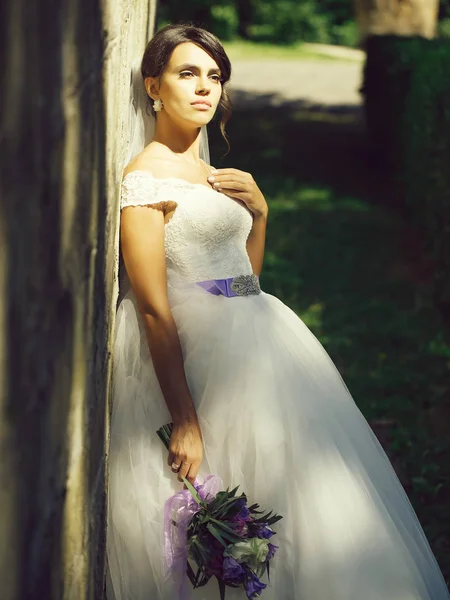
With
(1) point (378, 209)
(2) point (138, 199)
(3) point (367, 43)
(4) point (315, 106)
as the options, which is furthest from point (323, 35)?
(2) point (138, 199)

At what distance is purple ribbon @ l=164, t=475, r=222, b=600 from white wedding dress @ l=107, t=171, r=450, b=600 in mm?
26

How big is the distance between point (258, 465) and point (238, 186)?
2.97ft

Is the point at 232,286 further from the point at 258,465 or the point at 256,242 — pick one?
the point at 258,465

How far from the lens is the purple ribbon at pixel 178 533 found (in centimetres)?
241

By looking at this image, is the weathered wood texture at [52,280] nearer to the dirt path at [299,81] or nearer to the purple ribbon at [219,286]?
the purple ribbon at [219,286]

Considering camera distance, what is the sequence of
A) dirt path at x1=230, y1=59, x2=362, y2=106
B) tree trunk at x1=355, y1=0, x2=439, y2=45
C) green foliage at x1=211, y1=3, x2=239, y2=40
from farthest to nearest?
green foliage at x1=211, y1=3, x2=239, y2=40
dirt path at x1=230, y1=59, x2=362, y2=106
tree trunk at x1=355, y1=0, x2=439, y2=45

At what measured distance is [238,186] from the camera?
285 cm

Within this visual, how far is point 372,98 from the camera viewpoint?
1237cm

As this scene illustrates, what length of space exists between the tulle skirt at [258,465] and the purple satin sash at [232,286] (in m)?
0.03

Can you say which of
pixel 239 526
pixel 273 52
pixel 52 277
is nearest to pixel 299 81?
pixel 273 52

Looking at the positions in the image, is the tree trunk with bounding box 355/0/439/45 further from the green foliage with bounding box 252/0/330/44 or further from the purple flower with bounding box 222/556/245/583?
the green foliage with bounding box 252/0/330/44

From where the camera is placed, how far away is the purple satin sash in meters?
2.71

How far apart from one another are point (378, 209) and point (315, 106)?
26.4ft

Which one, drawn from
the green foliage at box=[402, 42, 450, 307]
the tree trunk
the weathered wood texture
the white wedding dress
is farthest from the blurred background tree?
the weathered wood texture
